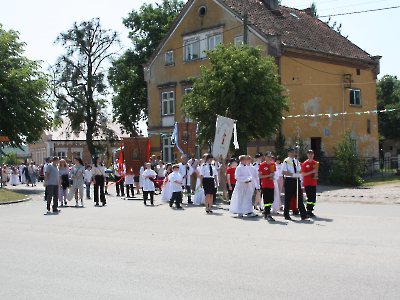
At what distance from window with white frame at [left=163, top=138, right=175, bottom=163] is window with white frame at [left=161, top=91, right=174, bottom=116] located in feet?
6.78

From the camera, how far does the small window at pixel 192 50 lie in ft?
97.3

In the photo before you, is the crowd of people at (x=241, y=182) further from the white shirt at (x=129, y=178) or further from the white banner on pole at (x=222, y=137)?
the white shirt at (x=129, y=178)

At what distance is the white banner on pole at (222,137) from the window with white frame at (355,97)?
52.1 ft

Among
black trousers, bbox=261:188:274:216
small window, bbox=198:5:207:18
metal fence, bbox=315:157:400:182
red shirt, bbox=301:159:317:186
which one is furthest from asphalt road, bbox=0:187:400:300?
small window, bbox=198:5:207:18

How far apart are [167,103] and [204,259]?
2551 cm

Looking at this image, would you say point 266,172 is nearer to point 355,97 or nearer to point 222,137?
point 222,137

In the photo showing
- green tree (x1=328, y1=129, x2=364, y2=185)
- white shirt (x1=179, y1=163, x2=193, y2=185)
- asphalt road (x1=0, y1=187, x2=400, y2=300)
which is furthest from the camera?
green tree (x1=328, y1=129, x2=364, y2=185)

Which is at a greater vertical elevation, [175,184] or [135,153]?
[135,153]

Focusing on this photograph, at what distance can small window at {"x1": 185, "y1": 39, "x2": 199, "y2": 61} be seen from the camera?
29672 mm

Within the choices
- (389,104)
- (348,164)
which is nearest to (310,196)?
(348,164)

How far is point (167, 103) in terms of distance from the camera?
31.5 metres

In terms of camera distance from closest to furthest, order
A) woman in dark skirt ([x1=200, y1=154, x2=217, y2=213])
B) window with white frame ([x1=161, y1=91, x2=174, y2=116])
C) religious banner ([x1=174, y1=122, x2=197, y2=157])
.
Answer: woman in dark skirt ([x1=200, y1=154, x2=217, y2=213]) → religious banner ([x1=174, y1=122, x2=197, y2=157]) → window with white frame ([x1=161, y1=91, x2=174, y2=116])

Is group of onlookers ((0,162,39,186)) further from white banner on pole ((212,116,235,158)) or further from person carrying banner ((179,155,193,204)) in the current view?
white banner on pole ((212,116,235,158))

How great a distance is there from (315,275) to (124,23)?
36715mm
